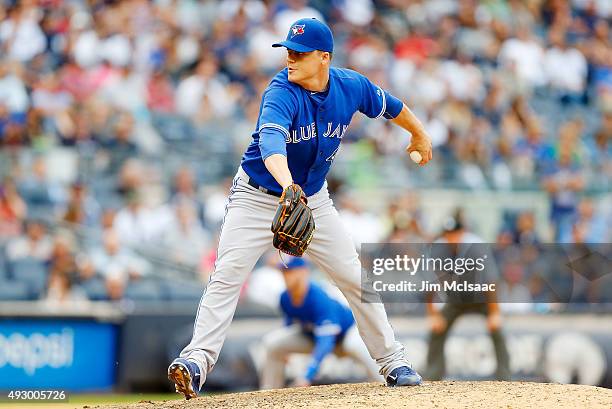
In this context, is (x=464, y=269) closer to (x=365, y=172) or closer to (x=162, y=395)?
(x=162, y=395)

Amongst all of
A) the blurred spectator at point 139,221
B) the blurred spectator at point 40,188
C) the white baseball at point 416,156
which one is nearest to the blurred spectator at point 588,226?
the blurred spectator at point 139,221

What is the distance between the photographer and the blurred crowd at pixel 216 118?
11844 mm

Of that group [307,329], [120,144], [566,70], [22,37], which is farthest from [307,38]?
[566,70]

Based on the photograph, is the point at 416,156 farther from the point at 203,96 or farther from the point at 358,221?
the point at 203,96

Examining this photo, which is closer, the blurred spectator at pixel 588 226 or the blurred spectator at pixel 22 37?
the blurred spectator at pixel 588 226

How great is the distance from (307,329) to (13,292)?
3.83 meters

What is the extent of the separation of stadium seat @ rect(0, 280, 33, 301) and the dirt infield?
17.2ft

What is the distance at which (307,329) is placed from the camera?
8.85 meters

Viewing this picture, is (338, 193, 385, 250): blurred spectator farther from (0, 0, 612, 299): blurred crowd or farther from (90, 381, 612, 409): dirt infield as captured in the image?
(90, 381, 612, 409): dirt infield

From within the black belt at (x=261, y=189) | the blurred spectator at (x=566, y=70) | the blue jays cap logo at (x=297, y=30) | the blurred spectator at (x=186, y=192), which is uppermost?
the blurred spectator at (x=566, y=70)

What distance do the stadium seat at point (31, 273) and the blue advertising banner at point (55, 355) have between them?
2.30 ft

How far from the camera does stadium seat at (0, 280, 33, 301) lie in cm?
1106

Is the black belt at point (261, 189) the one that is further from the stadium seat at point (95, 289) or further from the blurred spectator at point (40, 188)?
the blurred spectator at point (40, 188)

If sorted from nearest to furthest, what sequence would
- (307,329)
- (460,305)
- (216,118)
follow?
1. (307,329)
2. (460,305)
3. (216,118)
